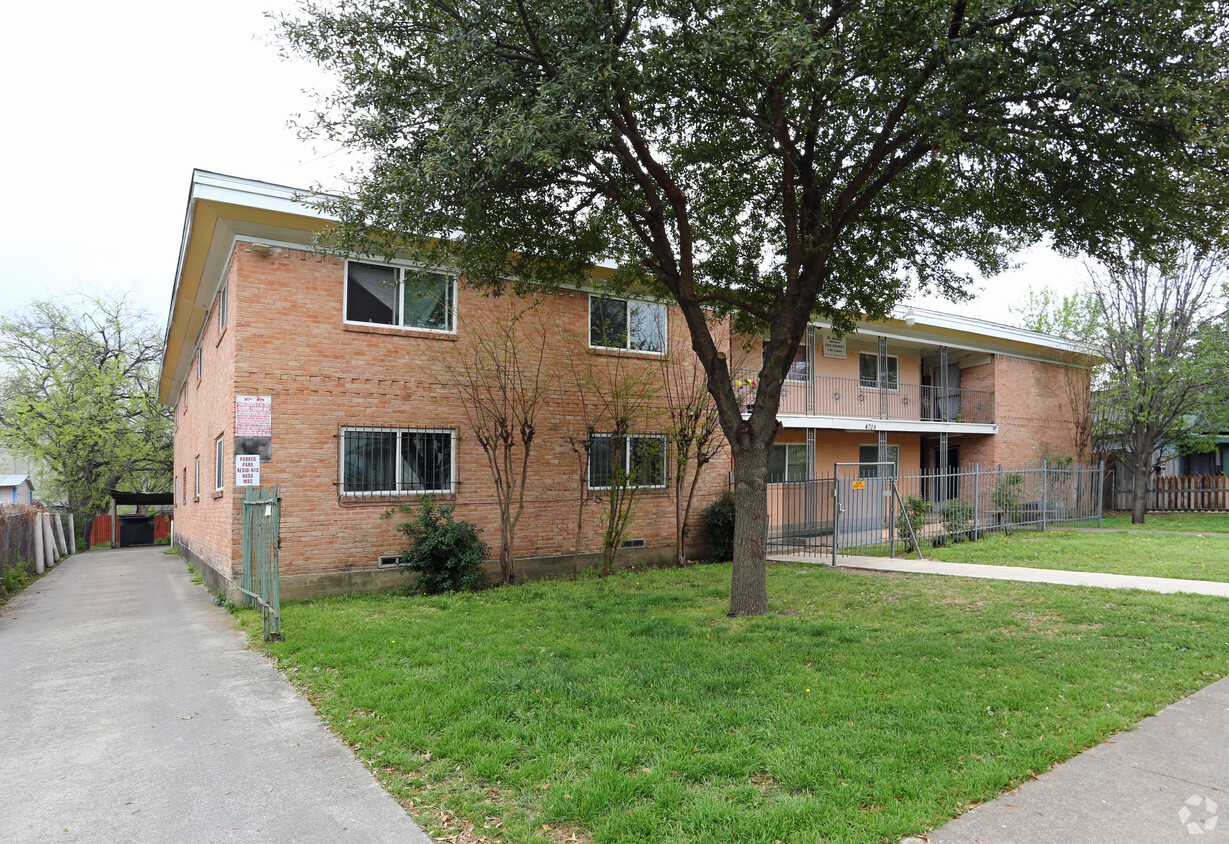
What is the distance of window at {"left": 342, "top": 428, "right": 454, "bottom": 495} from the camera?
11.0m

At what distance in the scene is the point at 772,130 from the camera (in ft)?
26.9

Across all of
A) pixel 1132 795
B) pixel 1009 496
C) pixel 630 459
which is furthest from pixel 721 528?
pixel 1132 795

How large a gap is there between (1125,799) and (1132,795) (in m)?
0.08

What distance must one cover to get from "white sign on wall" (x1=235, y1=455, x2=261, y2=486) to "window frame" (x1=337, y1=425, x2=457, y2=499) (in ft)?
3.70

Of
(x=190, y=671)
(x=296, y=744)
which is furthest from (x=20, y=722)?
(x=296, y=744)

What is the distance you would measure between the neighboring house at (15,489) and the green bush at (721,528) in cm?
3477

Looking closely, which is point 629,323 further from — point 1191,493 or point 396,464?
point 1191,493

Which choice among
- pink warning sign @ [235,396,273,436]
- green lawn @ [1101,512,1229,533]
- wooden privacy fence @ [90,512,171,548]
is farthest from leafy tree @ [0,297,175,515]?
green lawn @ [1101,512,1229,533]

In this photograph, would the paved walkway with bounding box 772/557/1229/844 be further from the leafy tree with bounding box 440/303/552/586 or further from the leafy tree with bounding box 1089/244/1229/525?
the leafy tree with bounding box 1089/244/1229/525

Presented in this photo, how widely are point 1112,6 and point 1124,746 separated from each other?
6.09 meters

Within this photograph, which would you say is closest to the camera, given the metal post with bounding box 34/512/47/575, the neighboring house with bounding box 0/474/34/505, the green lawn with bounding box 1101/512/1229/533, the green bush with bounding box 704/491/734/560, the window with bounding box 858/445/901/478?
the green bush with bounding box 704/491/734/560

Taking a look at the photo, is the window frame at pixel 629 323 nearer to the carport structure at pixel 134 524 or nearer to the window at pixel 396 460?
the window at pixel 396 460

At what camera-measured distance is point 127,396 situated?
109 ft

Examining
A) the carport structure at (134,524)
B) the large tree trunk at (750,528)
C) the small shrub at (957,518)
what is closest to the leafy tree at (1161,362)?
the small shrub at (957,518)
